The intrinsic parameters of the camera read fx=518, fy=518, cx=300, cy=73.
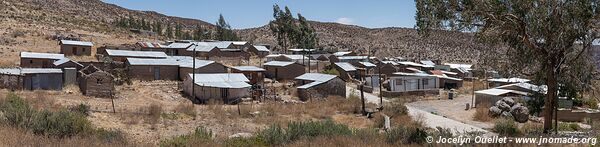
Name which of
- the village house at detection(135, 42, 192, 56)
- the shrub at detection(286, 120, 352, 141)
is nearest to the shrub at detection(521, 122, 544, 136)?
the shrub at detection(286, 120, 352, 141)

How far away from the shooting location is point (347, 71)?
174ft

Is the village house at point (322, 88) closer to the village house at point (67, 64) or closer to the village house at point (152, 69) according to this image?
the village house at point (152, 69)

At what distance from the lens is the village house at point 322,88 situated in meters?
38.8

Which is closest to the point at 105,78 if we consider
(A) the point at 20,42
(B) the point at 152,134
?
(B) the point at 152,134

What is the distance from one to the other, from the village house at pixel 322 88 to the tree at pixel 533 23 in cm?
2275

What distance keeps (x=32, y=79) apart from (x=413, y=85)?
102ft

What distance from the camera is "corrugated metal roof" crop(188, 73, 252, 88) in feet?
116

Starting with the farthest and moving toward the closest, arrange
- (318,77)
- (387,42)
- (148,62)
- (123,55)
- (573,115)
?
(387,42) < (123,55) < (318,77) < (148,62) < (573,115)

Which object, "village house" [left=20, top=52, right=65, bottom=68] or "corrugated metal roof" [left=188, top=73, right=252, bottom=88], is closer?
"corrugated metal roof" [left=188, top=73, right=252, bottom=88]

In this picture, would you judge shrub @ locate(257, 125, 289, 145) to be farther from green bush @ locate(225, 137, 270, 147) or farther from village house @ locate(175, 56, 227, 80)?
village house @ locate(175, 56, 227, 80)

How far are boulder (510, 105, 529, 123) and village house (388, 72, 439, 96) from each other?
51.9 feet

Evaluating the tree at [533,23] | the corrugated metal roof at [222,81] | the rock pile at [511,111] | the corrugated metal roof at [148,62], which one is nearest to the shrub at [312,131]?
the tree at [533,23]

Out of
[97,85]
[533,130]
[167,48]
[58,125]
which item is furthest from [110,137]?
[167,48]

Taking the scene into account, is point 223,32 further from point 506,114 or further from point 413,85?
point 506,114
